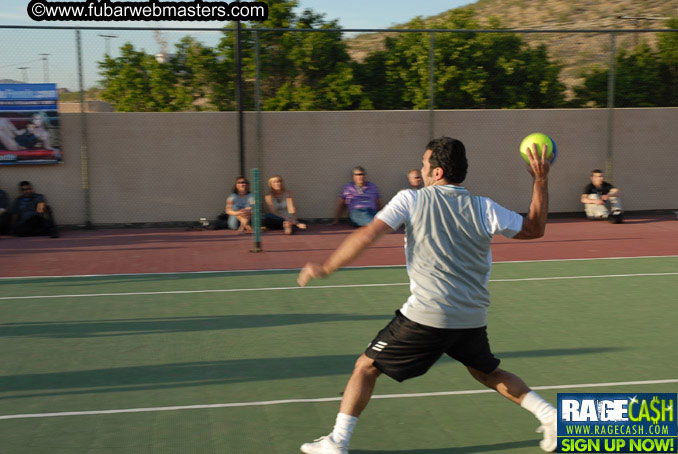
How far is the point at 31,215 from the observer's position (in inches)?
538

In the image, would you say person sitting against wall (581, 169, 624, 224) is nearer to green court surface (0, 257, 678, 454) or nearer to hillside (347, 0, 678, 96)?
green court surface (0, 257, 678, 454)

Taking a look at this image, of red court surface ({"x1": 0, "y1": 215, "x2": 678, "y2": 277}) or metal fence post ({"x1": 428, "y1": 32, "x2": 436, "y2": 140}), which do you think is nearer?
red court surface ({"x1": 0, "y1": 215, "x2": 678, "y2": 277})

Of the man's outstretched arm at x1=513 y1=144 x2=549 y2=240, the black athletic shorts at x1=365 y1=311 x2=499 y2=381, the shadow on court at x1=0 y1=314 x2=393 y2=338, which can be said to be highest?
the man's outstretched arm at x1=513 y1=144 x2=549 y2=240

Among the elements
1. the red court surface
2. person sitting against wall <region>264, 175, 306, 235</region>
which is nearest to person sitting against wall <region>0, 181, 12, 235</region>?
the red court surface

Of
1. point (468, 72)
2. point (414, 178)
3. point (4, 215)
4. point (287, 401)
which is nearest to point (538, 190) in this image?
point (287, 401)

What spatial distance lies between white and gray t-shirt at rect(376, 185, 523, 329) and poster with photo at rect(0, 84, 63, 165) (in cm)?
1169

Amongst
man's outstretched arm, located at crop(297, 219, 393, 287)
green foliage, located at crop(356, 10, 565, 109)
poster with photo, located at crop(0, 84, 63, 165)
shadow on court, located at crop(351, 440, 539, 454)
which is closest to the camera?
man's outstretched arm, located at crop(297, 219, 393, 287)

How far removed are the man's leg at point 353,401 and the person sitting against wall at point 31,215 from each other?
1066cm

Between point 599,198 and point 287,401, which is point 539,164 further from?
point 599,198

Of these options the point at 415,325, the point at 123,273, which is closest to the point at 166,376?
the point at 415,325

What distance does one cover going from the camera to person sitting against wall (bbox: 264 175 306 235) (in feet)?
47.2

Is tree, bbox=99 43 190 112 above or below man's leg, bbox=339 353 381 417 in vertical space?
above

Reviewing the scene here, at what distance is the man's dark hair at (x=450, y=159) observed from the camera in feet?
13.3

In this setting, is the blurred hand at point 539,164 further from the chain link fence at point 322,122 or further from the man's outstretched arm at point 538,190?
the chain link fence at point 322,122
